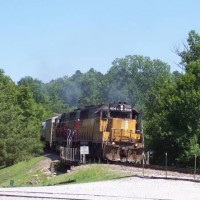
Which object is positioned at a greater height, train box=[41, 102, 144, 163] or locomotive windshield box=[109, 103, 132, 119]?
locomotive windshield box=[109, 103, 132, 119]

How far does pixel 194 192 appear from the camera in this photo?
18.6m

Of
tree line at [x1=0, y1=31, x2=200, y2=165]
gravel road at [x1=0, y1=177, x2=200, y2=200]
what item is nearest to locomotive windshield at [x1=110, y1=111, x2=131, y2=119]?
tree line at [x1=0, y1=31, x2=200, y2=165]

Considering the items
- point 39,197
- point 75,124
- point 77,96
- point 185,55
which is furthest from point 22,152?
point 77,96

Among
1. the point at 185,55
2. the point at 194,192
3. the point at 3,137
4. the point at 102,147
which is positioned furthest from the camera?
the point at 185,55

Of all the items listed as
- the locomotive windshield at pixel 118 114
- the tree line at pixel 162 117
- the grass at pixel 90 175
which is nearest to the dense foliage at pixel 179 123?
the tree line at pixel 162 117

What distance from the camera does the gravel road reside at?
682 inches

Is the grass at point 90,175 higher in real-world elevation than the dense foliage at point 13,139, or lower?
lower

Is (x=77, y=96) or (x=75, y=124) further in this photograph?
(x=77, y=96)

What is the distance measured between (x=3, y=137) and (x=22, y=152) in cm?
258

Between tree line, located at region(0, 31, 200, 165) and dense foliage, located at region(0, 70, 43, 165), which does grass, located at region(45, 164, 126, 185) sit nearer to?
tree line, located at region(0, 31, 200, 165)

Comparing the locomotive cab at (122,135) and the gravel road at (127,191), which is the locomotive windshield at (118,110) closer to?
the locomotive cab at (122,135)

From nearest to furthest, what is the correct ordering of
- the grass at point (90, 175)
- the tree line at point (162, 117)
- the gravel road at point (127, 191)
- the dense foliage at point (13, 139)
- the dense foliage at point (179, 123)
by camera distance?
the gravel road at point (127, 191), the grass at point (90, 175), the dense foliage at point (179, 123), the tree line at point (162, 117), the dense foliage at point (13, 139)

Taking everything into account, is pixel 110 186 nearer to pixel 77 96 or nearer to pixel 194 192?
pixel 194 192

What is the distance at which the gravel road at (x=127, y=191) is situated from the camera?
17.3m
